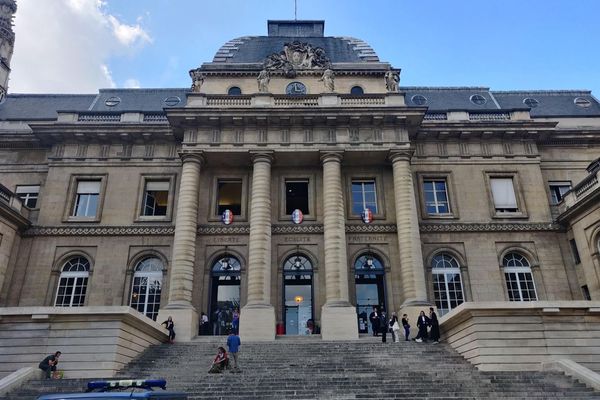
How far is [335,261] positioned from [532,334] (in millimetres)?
9777

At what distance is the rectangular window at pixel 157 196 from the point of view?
27.5m

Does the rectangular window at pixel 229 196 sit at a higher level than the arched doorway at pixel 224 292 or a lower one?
higher

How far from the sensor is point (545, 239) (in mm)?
26078

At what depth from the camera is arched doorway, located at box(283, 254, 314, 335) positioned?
24.8 meters

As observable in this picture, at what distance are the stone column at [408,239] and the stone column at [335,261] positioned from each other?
2.89 meters

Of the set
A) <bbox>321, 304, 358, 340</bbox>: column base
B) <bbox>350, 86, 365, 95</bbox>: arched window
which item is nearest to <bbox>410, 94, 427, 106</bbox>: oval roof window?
<bbox>350, 86, 365, 95</bbox>: arched window

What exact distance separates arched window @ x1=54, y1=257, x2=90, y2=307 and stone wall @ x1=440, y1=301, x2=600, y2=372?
19.3 m

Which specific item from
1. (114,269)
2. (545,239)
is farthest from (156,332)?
(545,239)

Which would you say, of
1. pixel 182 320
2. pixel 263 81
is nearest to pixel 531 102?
pixel 263 81

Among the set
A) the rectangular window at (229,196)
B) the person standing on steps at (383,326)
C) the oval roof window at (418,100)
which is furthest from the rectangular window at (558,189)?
the rectangular window at (229,196)

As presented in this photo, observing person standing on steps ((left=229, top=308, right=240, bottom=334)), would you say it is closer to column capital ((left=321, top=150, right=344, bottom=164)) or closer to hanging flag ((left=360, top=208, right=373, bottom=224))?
hanging flag ((left=360, top=208, right=373, bottom=224))

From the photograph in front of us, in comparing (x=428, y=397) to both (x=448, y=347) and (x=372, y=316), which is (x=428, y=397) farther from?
(x=372, y=316)

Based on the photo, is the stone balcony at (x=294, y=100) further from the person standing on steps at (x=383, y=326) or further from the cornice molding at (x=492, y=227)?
the person standing on steps at (x=383, y=326)

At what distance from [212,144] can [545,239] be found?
1897cm
